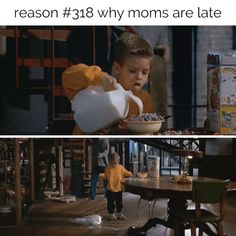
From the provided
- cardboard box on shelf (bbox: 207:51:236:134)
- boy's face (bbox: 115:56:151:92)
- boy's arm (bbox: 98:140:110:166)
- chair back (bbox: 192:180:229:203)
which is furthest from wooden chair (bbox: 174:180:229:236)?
boy's face (bbox: 115:56:151:92)

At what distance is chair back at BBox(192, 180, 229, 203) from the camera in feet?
7.73

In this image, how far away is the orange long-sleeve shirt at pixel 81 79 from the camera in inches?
91.6

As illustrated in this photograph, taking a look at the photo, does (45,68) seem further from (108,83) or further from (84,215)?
(84,215)

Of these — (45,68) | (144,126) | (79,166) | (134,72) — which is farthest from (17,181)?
(134,72)

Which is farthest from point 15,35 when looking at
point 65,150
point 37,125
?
point 65,150

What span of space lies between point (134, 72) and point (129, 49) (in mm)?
114

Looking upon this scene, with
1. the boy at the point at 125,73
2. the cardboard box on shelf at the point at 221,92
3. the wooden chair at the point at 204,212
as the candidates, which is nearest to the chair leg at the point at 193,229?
the wooden chair at the point at 204,212

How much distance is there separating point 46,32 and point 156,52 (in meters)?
0.54

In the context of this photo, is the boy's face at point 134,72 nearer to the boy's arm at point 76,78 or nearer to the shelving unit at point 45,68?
the boy's arm at point 76,78

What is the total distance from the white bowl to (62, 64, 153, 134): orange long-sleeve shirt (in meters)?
0.05

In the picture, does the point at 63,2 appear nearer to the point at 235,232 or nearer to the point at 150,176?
the point at 150,176

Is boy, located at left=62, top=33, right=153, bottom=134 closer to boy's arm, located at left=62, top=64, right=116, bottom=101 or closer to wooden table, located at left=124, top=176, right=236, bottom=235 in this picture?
boy's arm, located at left=62, top=64, right=116, bottom=101

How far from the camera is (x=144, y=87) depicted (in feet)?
7.73

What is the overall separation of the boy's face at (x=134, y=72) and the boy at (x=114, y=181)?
0.35 metres
